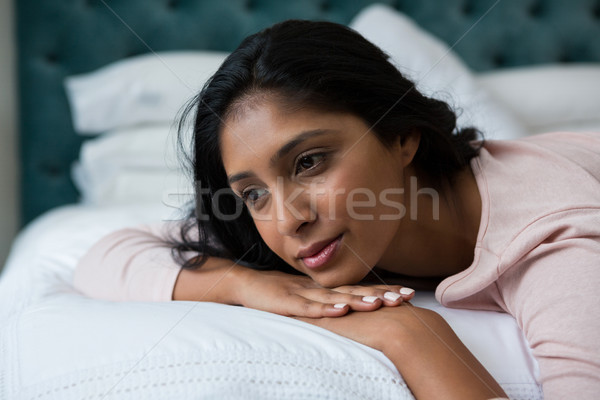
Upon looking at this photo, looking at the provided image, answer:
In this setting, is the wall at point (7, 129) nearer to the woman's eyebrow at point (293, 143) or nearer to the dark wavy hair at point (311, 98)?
the dark wavy hair at point (311, 98)

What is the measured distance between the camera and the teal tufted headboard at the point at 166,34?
183cm

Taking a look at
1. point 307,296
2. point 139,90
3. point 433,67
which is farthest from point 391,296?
point 139,90

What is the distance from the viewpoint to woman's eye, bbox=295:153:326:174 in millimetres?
719

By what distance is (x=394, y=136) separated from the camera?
81 cm

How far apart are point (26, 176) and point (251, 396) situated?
1638mm

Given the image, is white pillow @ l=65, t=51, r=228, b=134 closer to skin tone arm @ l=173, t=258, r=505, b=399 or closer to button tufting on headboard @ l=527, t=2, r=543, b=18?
skin tone arm @ l=173, t=258, r=505, b=399

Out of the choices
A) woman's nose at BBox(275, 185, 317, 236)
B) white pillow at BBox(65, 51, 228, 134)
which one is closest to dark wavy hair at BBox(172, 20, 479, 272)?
woman's nose at BBox(275, 185, 317, 236)

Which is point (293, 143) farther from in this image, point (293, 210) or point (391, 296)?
point (391, 296)

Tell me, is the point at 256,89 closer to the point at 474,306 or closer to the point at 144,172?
the point at 474,306

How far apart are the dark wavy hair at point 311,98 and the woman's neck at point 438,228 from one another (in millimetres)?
29

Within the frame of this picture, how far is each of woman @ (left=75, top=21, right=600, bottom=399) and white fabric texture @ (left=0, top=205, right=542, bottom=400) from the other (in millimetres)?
40

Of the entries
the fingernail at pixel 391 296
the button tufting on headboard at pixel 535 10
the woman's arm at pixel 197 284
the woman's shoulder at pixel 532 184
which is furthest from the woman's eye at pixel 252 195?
the button tufting on headboard at pixel 535 10

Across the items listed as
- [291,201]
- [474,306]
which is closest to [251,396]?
[291,201]

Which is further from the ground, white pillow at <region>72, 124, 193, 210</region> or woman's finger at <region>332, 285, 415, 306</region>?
woman's finger at <region>332, 285, 415, 306</region>
